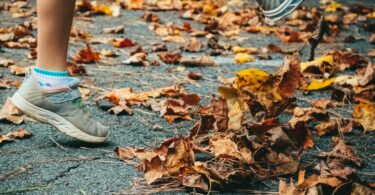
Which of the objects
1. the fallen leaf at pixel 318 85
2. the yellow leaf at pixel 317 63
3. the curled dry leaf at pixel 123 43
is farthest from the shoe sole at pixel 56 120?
the curled dry leaf at pixel 123 43

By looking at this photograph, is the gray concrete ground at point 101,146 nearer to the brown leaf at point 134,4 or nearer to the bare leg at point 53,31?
the bare leg at point 53,31

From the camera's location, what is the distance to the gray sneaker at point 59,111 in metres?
1.82

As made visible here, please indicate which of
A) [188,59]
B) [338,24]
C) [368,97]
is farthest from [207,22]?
[368,97]

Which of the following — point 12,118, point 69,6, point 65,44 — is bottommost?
point 12,118

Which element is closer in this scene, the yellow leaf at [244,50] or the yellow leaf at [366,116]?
the yellow leaf at [366,116]

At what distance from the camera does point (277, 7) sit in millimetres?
2041

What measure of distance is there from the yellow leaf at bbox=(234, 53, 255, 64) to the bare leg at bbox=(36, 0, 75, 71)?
1.65m

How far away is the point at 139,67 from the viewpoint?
10.1 feet

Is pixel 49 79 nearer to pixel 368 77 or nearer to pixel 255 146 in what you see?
pixel 255 146

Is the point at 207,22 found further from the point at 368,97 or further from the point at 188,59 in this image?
the point at 368,97

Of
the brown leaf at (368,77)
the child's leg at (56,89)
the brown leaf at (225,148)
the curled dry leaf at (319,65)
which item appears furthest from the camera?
the curled dry leaf at (319,65)

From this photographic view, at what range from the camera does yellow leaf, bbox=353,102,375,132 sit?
2064 mm

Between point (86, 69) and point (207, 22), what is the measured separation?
73.2 inches

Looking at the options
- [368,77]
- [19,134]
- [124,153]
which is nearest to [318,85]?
[368,77]
